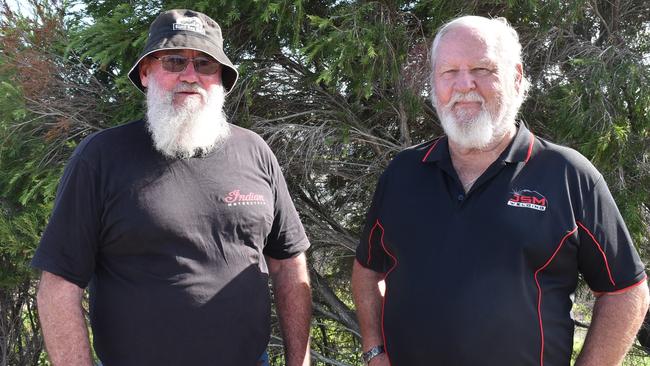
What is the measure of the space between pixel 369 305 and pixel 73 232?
1293 mm

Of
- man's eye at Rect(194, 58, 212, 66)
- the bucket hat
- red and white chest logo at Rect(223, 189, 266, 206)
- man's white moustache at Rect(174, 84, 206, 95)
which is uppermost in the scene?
the bucket hat

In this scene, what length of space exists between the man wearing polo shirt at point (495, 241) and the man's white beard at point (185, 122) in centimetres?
85

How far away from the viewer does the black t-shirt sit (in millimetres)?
2463

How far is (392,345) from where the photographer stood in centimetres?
262

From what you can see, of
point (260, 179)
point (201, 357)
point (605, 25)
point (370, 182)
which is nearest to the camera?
point (201, 357)

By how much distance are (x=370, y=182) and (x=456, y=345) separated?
116 inches

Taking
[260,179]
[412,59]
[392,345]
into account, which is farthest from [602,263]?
[412,59]

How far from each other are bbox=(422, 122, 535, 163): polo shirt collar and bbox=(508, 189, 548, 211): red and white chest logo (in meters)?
0.15

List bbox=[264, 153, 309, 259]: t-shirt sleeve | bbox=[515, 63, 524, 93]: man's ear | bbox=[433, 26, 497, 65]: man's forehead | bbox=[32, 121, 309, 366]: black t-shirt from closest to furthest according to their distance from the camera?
1. bbox=[32, 121, 309, 366]: black t-shirt
2. bbox=[433, 26, 497, 65]: man's forehead
3. bbox=[515, 63, 524, 93]: man's ear
4. bbox=[264, 153, 309, 259]: t-shirt sleeve

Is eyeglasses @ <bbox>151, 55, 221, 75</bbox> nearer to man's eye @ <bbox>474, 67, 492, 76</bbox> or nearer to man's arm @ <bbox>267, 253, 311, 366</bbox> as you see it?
man's arm @ <bbox>267, 253, 311, 366</bbox>

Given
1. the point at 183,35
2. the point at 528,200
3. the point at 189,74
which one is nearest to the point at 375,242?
the point at 528,200

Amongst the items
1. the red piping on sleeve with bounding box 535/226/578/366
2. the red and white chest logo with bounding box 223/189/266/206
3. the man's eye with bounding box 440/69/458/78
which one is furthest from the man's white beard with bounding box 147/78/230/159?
the red piping on sleeve with bounding box 535/226/578/366

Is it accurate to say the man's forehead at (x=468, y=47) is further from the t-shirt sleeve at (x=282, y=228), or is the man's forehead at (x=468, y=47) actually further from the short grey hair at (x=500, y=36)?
the t-shirt sleeve at (x=282, y=228)

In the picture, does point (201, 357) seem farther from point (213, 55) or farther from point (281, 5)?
point (281, 5)
